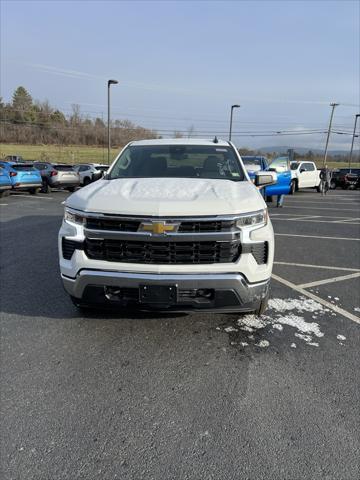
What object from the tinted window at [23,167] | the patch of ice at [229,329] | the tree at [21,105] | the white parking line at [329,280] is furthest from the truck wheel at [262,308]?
the tree at [21,105]

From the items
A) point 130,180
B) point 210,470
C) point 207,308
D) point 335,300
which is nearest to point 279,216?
point 335,300

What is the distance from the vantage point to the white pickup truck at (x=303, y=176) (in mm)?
19844

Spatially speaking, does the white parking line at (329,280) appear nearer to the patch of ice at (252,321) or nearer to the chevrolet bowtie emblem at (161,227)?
the patch of ice at (252,321)

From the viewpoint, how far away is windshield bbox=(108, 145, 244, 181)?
427cm

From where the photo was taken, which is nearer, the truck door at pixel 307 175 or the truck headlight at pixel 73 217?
the truck headlight at pixel 73 217

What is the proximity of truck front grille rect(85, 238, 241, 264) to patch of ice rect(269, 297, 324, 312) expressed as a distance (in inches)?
57.1

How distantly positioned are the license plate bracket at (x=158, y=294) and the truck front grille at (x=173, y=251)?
0.70 ft

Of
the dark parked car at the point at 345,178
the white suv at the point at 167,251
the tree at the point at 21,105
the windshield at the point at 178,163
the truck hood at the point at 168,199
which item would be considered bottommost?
the dark parked car at the point at 345,178

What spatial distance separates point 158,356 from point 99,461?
1.12 m

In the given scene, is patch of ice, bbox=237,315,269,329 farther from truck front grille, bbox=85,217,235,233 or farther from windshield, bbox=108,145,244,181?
windshield, bbox=108,145,244,181

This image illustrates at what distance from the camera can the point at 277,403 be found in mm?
2510

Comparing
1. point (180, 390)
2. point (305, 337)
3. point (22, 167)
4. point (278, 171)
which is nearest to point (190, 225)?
point (180, 390)

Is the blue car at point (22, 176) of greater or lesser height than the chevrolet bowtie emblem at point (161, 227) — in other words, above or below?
below

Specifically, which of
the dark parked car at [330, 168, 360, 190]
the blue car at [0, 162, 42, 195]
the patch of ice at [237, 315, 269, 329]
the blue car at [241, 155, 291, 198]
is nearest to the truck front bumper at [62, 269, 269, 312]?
the patch of ice at [237, 315, 269, 329]
